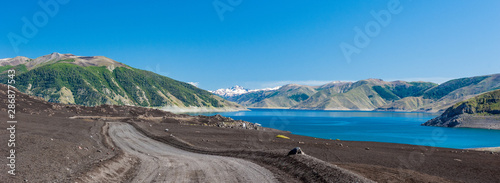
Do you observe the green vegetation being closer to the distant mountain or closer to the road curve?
the distant mountain

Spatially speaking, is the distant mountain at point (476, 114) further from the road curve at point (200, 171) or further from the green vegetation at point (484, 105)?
the road curve at point (200, 171)

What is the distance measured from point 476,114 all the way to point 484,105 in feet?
34.6

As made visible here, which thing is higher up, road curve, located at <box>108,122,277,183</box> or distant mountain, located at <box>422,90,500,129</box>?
road curve, located at <box>108,122,277,183</box>

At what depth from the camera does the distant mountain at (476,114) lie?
506 ft

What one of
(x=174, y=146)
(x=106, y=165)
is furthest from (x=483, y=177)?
(x=174, y=146)

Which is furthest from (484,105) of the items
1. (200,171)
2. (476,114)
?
(200,171)

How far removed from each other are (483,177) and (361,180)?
53.6 feet

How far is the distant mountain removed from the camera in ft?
506

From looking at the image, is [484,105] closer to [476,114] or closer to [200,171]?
[476,114]

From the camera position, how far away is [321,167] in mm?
19125

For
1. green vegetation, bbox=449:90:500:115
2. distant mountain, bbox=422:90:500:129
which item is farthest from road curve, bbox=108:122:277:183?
green vegetation, bbox=449:90:500:115

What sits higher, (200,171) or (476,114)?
(200,171)

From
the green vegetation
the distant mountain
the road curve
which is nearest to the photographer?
the road curve

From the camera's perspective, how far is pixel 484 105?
168 metres
